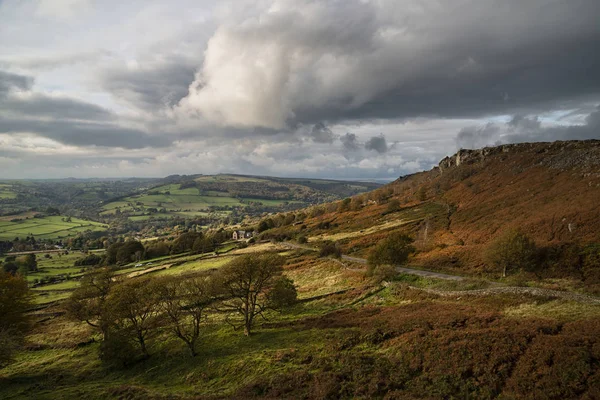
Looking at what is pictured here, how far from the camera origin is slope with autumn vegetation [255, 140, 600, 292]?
5119 cm

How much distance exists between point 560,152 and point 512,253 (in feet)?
343

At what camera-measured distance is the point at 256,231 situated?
580ft

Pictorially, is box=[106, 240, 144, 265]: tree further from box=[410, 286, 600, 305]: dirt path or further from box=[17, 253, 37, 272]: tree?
box=[410, 286, 600, 305]: dirt path

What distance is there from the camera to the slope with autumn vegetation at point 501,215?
168ft

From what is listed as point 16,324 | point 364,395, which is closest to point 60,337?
point 16,324

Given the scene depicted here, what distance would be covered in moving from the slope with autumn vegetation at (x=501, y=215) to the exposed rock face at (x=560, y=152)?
15.1 inches

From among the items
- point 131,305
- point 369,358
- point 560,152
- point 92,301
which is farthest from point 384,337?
point 560,152

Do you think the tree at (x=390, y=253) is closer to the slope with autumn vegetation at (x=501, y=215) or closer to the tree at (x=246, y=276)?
the slope with autumn vegetation at (x=501, y=215)

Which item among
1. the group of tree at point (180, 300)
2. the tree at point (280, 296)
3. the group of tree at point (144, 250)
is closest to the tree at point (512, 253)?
the tree at point (280, 296)

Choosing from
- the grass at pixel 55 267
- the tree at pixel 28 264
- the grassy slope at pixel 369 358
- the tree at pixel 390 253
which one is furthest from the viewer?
the tree at pixel 28 264

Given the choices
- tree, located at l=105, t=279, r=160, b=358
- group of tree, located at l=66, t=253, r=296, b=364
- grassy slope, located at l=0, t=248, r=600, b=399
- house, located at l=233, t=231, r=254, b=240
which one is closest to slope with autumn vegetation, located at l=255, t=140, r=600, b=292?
grassy slope, located at l=0, t=248, r=600, b=399

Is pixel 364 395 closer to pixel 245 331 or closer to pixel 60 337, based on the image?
pixel 245 331

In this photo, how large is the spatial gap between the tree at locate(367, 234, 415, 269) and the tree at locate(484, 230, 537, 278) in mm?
15085

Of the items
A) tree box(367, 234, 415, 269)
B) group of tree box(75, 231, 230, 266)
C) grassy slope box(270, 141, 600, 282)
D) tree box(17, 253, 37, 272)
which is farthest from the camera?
group of tree box(75, 231, 230, 266)
